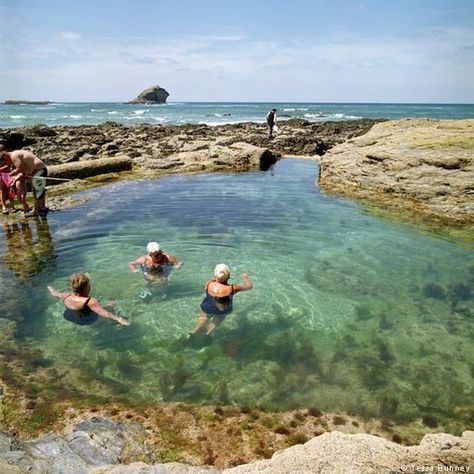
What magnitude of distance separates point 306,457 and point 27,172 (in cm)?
1322

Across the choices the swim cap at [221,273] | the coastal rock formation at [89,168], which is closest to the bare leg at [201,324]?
the swim cap at [221,273]

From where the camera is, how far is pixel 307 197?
1644 centimetres

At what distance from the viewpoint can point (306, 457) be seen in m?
3.63

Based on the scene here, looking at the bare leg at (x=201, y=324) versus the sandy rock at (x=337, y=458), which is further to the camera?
the bare leg at (x=201, y=324)

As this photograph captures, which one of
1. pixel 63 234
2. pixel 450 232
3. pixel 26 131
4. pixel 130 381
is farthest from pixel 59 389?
pixel 26 131

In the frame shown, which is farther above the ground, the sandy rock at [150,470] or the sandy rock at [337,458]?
the sandy rock at [337,458]

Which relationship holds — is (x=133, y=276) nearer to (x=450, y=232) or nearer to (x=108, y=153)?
(x=450, y=232)

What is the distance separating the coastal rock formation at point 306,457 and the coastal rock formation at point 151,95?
569 ft

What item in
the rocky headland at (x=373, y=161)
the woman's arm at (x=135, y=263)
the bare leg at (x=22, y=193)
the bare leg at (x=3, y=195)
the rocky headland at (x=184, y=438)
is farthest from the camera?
the rocky headland at (x=373, y=161)

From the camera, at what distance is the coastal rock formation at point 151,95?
165000mm

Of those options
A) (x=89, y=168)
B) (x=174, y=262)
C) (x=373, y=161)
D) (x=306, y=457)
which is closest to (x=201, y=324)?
(x=174, y=262)

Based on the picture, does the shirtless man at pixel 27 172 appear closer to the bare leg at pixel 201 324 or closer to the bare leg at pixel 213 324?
the bare leg at pixel 201 324

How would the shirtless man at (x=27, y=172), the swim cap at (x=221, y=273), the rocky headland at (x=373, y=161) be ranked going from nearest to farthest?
the swim cap at (x=221, y=273) < the shirtless man at (x=27, y=172) < the rocky headland at (x=373, y=161)

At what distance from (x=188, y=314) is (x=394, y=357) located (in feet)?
12.1
